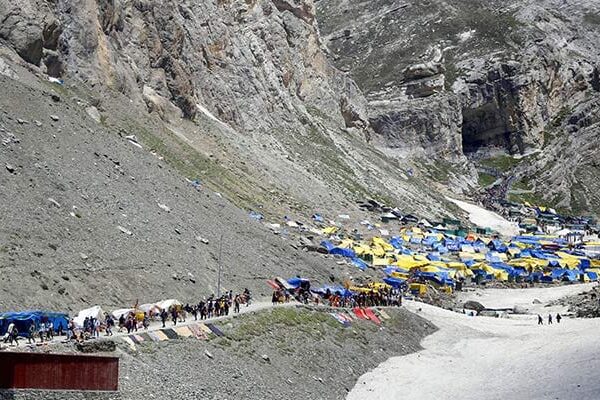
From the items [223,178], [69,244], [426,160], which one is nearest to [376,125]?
[426,160]

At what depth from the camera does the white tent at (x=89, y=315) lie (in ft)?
117

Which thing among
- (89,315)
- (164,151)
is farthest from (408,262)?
(89,315)

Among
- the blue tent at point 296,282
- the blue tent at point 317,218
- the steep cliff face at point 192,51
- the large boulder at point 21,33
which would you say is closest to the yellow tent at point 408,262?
the blue tent at point 317,218

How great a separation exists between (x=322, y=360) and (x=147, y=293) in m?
10.2

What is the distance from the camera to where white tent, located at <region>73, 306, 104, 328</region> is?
35.7 metres

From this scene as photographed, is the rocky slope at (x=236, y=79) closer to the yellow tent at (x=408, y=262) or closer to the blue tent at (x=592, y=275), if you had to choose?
the yellow tent at (x=408, y=262)

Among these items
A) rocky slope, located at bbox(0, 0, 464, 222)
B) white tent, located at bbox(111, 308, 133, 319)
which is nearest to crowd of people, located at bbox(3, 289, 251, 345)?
white tent, located at bbox(111, 308, 133, 319)

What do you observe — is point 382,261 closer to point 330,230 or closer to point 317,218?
point 330,230

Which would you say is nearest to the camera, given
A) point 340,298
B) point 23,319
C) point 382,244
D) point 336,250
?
point 23,319

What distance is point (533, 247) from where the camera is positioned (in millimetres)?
117688

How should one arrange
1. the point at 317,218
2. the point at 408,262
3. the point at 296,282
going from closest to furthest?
1. the point at 296,282
2. the point at 408,262
3. the point at 317,218

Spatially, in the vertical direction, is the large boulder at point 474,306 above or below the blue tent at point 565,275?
above

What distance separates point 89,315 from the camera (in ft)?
119

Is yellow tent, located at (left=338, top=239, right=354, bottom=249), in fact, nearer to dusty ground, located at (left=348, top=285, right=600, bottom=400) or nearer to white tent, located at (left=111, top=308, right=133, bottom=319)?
dusty ground, located at (left=348, top=285, right=600, bottom=400)
